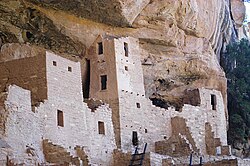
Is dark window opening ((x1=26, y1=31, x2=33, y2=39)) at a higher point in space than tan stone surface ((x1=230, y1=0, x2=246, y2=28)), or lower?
lower

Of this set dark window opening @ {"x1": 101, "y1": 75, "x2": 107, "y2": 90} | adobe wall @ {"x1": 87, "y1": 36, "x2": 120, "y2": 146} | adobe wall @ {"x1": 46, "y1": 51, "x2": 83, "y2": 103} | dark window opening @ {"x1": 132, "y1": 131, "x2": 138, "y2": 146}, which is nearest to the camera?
adobe wall @ {"x1": 46, "y1": 51, "x2": 83, "y2": 103}

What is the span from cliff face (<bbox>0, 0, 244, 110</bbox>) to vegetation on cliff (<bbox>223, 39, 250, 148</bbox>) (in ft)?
4.84

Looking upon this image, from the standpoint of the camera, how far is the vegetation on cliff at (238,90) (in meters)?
32.0

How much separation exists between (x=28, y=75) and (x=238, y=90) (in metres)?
13.1

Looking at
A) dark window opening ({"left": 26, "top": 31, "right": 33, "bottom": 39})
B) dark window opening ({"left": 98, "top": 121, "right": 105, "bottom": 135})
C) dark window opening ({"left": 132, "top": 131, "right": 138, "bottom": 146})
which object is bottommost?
dark window opening ({"left": 132, "top": 131, "right": 138, "bottom": 146})

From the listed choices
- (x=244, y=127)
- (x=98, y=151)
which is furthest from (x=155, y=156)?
(x=244, y=127)

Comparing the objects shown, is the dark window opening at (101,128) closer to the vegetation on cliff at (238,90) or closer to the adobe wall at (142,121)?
the adobe wall at (142,121)

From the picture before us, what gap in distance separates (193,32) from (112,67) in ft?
16.3

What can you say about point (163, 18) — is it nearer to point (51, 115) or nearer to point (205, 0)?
point (205, 0)

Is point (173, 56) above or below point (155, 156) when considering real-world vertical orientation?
above

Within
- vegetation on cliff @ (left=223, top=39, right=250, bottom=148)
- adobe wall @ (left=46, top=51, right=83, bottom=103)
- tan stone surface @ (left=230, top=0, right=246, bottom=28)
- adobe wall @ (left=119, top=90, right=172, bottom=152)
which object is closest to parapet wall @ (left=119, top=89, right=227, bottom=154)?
adobe wall @ (left=119, top=90, right=172, bottom=152)

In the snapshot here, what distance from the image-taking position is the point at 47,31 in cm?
2694

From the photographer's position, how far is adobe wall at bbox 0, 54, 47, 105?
22828 millimetres

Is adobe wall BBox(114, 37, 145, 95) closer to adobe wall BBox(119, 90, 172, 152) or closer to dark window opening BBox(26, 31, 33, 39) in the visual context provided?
adobe wall BBox(119, 90, 172, 152)
